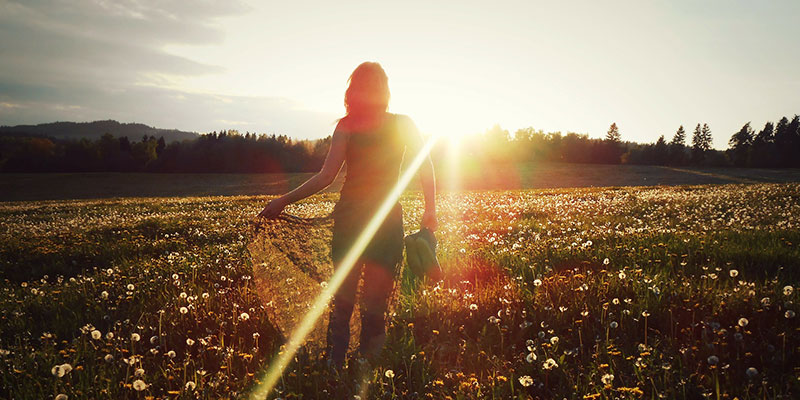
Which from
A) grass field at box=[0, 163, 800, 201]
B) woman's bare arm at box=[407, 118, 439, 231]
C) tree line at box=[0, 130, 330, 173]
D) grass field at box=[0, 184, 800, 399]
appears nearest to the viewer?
grass field at box=[0, 184, 800, 399]

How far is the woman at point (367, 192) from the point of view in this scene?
388 centimetres

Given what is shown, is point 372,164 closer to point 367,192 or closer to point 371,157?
point 371,157

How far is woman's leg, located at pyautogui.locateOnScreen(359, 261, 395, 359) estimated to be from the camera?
4.16 metres

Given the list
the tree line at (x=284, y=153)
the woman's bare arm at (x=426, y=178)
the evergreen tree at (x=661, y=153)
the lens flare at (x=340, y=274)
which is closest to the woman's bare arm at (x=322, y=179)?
the lens flare at (x=340, y=274)

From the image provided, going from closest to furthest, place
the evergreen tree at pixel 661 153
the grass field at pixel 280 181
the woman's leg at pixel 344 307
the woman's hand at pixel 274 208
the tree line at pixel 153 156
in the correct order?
1. the woman's hand at pixel 274 208
2. the woman's leg at pixel 344 307
3. the grass field at pixel 280 181
4. the tree line at pixel 153 156
5. the evergreen tree at pixel 661 153

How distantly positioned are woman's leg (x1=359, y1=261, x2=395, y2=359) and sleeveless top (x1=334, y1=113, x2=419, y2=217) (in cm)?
61

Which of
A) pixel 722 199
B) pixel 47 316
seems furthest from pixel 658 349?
pixel 722 199

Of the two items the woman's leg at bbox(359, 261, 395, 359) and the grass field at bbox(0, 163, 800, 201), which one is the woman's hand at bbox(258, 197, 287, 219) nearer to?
the woman's leg at bbox(359, 261, 395, 359)

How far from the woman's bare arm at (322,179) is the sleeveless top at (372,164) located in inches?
3.3

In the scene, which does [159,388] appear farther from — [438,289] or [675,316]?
[675,316]

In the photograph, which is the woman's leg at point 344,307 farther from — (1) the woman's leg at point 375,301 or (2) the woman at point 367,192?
(1) the woman's leg at point 375,301

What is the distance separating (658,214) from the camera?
12.7m

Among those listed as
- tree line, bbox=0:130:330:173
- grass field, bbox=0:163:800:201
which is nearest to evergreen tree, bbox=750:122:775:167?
grass field, bbox=0:163:800:201

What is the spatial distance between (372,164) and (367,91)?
695mm
